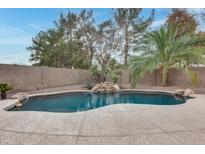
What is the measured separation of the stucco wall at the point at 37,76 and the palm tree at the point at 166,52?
18.0 feet

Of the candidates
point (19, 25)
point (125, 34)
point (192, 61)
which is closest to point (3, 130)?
point (192, 61)

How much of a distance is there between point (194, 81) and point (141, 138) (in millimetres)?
9748

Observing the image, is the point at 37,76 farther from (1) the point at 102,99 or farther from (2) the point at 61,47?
(2) the point at 61,47

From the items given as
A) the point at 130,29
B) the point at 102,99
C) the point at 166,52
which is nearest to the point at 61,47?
the point at 130,29

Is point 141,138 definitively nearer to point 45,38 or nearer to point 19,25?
point 19,25

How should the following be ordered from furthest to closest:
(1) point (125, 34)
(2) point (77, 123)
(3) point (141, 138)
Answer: (1) point (125, 34), (2) point (77, 123), (3) point (141, 138)

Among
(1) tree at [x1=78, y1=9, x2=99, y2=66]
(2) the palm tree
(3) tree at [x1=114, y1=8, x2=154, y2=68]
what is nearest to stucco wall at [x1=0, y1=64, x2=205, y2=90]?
(2) the palm tree

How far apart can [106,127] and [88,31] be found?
17.5 m

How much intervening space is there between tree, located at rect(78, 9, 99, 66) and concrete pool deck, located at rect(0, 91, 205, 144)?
620 inches

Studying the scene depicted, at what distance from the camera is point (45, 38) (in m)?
22.0

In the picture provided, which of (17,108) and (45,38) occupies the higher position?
(45,38)

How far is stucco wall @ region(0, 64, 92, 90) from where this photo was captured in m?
11.5

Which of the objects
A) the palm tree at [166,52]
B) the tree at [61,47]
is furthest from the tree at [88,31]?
the palm tree at [166,52]

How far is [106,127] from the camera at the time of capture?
15.1ft
